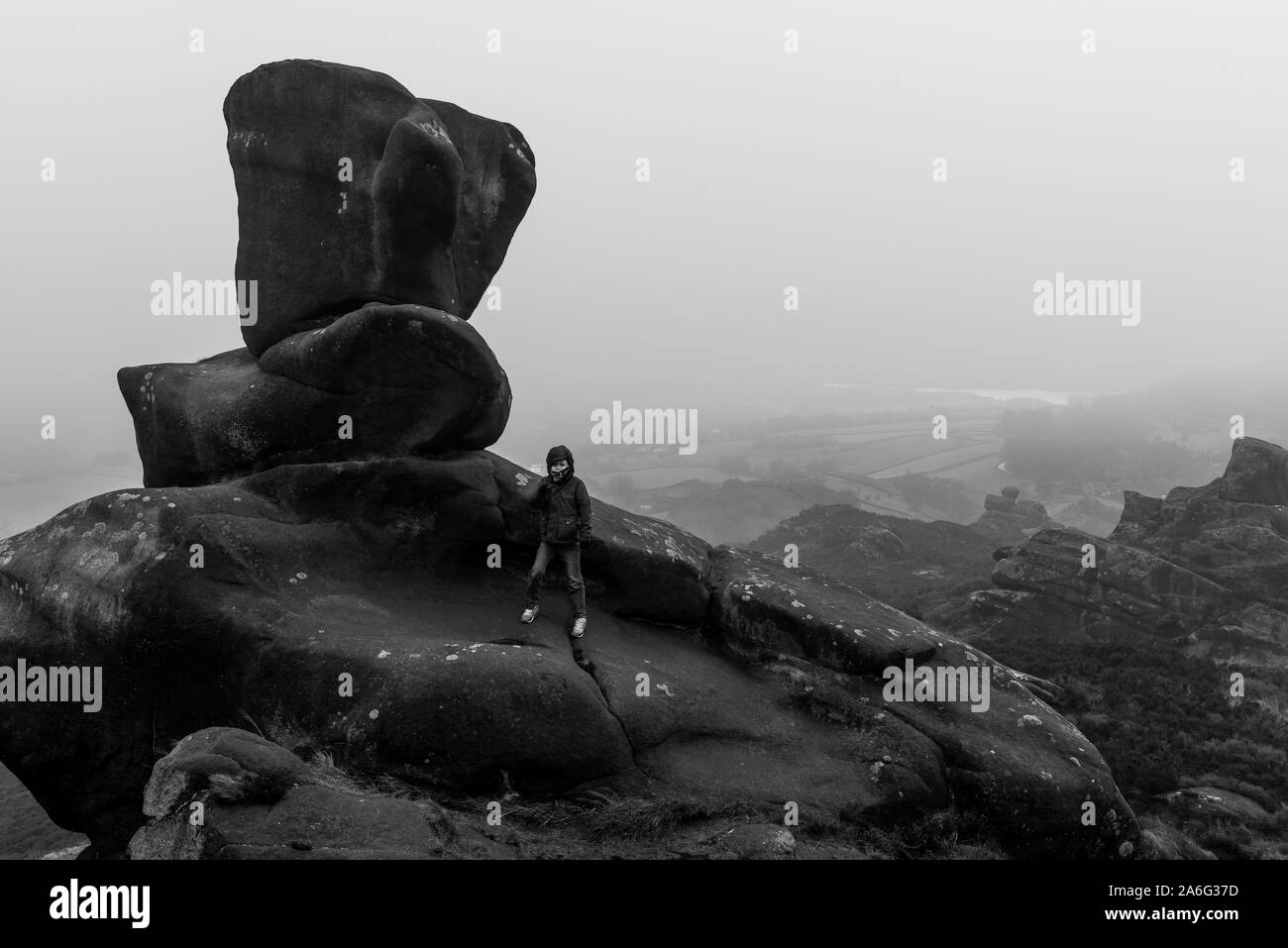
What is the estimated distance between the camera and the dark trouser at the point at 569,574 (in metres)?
15.9

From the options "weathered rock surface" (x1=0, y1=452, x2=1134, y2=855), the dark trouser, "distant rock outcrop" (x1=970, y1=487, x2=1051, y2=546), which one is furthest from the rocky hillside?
the dark trouser

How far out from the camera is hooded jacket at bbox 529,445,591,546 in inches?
619

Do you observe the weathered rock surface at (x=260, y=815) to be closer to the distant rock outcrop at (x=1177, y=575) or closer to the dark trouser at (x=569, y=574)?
the dark trouser at (x=569, y=574)

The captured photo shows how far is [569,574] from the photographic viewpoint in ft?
52.5

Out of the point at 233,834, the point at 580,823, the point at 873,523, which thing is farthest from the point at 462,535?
the point at 873,523

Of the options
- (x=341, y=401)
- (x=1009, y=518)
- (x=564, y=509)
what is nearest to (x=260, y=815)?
(x=564, y=509)

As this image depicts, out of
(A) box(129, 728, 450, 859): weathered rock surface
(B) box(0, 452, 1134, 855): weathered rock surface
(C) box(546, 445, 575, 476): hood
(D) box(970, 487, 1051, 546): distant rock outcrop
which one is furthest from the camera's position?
(D) box(970, 487, 1051, 546): distant rock outcrop

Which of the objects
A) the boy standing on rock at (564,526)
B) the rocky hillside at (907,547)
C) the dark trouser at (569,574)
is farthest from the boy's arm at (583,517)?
the rocky hillside at (907,547)

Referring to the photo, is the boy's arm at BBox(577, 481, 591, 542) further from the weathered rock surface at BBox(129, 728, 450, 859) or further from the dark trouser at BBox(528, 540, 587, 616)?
the weathered rock surface at BBox(129, 728, 450, 859)

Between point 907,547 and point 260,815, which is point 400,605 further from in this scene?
point 907,547

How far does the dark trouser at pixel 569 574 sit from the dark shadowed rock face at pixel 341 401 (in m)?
3.83

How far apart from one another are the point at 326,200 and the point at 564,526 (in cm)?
955

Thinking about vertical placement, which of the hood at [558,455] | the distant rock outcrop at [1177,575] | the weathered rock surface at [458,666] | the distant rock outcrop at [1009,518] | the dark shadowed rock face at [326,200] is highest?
the dark shadowed rock face at [326,200]

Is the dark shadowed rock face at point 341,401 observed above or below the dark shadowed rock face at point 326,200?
below
